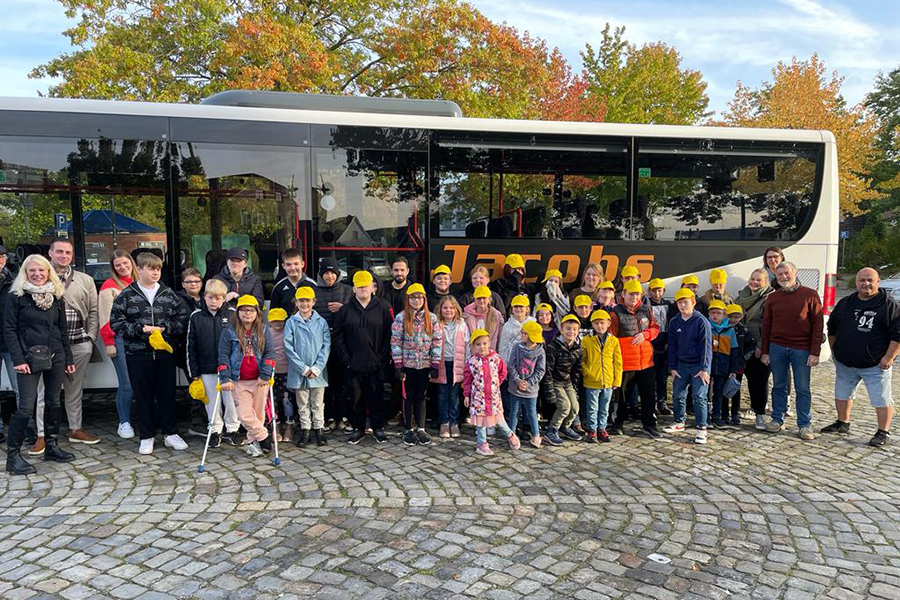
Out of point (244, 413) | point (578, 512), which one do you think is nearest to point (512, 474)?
point (578, 512)

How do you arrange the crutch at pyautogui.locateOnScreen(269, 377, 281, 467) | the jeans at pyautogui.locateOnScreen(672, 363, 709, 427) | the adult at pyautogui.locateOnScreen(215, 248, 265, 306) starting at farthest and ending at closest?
the jeans at pyautogui.locateOnScreen(672, 363, 709, 427), the adult at pyautogui.locateOnScreen(215, 248, 265, 306), the crutch at pyautogui.locateOnScreen(269, 377, 281, 467)

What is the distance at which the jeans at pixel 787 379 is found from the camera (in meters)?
6.55

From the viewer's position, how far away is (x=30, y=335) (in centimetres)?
536

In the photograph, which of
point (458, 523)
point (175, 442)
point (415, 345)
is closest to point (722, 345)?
point (415, 345)

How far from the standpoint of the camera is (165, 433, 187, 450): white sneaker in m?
5.90

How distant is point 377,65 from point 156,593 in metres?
14.4

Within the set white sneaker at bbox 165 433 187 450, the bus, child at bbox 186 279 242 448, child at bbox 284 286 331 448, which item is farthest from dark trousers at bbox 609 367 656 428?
white sneaker at bbox 165 433 187 450

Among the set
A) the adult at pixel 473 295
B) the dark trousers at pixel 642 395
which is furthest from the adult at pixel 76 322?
the dark trousers at pixel 642 395

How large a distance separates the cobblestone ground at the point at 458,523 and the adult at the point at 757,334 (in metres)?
0.77

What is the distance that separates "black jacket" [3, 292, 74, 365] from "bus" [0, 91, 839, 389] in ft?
3.33

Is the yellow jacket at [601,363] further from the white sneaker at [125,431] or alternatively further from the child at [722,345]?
the white sneaker at [125,431]

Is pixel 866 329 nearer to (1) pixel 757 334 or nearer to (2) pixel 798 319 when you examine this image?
(2) pixel 798 319

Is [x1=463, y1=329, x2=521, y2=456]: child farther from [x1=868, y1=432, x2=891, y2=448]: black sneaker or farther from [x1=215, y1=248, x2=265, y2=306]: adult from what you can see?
[x1=868, y1=432, x2=891, y2=448]: black sneaker

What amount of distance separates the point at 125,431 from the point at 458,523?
12.9ft
